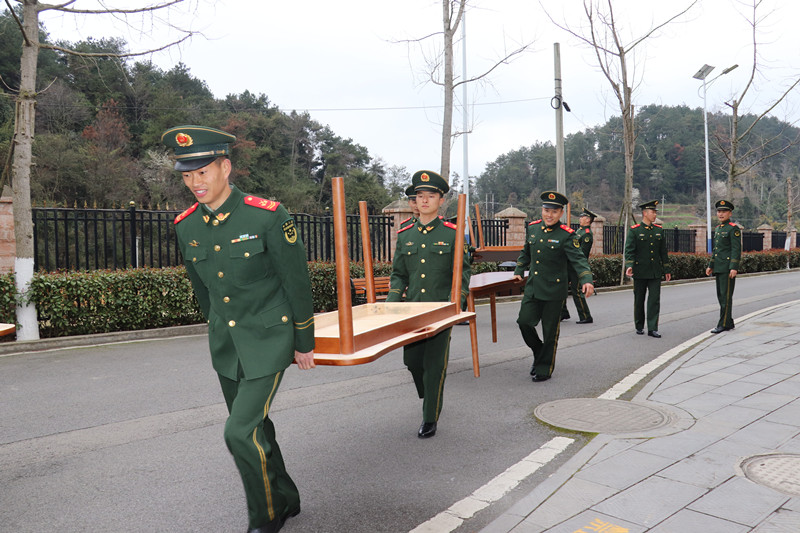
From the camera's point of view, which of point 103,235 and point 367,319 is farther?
point 103,235

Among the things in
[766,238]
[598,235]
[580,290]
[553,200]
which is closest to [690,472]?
[553,200]

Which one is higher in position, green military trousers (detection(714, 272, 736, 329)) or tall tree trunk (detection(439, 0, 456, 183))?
tall tree trunk (detection(439, 0, 456, 183))

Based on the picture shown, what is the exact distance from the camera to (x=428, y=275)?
5.33 metres

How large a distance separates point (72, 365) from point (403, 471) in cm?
569

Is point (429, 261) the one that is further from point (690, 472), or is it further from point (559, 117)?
point (559, 117)

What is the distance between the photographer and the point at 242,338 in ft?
10.6

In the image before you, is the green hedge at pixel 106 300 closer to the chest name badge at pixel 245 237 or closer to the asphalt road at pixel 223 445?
the asphalt road at pixel 223 445

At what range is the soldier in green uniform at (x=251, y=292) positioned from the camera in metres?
3.12

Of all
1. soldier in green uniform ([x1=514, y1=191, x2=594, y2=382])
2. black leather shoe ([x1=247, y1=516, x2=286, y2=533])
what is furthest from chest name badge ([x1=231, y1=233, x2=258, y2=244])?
soldier in green uniform ([x1=514, y1=191, x2=594, y2=382])

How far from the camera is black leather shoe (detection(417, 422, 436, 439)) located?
5.05 meters

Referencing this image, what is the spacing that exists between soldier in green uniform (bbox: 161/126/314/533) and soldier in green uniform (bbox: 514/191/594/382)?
13.6 ft

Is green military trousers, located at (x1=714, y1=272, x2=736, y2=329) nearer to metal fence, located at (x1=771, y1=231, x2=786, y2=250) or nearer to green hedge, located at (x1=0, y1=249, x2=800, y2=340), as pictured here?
green hedge, located at (x1=0, y1=249, x2=800, y2=340)

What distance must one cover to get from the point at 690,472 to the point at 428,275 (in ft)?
7.72

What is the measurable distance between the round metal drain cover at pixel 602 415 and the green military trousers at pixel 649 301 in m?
4.76
